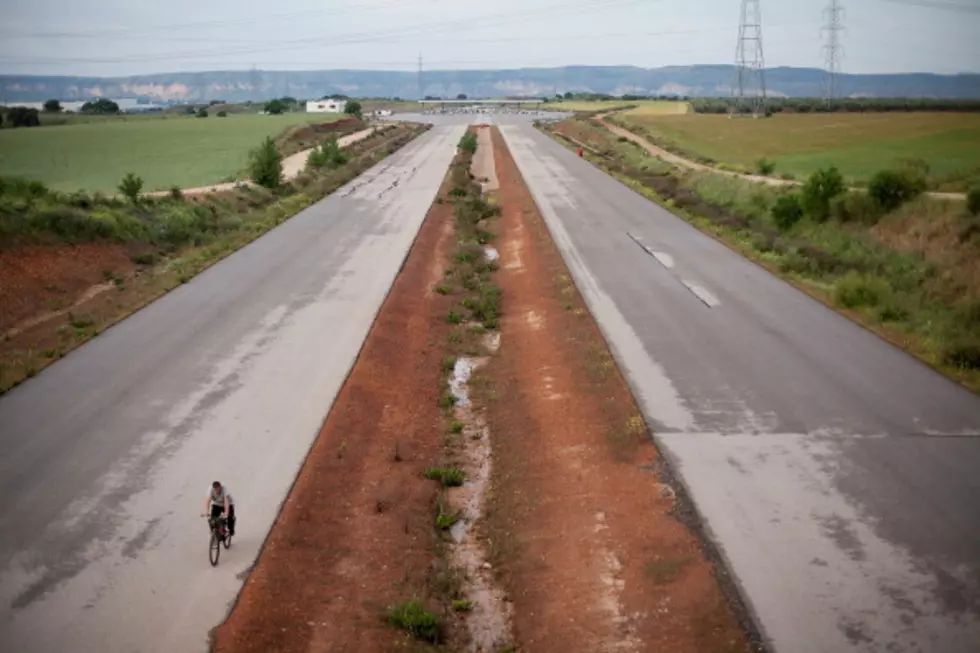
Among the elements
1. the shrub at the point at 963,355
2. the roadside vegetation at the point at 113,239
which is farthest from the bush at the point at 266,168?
the shrub at the point at 963,355

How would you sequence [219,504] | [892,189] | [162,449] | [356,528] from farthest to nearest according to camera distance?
[892,189], [162,449], [356,528], [219,504]

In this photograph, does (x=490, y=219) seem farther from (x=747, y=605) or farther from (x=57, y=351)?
(x=747, y=605)

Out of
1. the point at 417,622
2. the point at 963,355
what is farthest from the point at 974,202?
the point at 417,622

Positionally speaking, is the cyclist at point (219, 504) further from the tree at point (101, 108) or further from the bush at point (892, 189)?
the tree at point (101, 108)

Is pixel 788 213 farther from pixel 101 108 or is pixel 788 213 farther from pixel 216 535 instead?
pixel 101 108

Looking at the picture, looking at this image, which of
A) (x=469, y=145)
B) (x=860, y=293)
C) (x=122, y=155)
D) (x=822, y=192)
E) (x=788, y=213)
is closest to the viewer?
(x=860, y=293)

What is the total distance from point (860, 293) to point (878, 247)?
7.79m

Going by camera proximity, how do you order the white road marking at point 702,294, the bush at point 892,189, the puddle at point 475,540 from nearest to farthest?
1. the puddle at point 475,540
2. the white road marking at point 702,294
3. the bush at point 892,189

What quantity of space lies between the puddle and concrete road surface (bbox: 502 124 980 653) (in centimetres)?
304

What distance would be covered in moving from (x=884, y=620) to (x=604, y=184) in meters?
44.9

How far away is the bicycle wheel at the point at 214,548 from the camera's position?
11.1 m

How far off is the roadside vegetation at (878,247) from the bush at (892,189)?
38 mm

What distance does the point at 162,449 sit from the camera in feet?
Answer: 48.5

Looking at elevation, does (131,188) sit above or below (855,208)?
above
